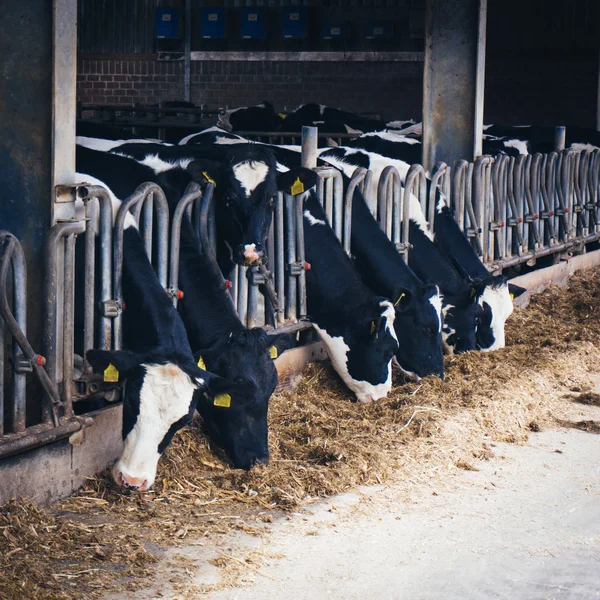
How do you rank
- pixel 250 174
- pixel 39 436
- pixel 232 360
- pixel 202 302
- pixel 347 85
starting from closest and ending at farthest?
pixel 39 436 < pixel 232 360 < pixel 202 302 < pixel 250 174 < pixel 347 85

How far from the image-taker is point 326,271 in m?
6.83

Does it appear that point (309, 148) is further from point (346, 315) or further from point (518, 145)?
point (518, 145)

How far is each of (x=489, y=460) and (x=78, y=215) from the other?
247 cm

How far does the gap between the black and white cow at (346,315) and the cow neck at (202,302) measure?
3.87ft

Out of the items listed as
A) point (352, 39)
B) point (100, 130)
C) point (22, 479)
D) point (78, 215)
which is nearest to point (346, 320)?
point (78, 215)

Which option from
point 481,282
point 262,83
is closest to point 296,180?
point 481,282

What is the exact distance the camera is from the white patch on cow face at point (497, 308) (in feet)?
25.7

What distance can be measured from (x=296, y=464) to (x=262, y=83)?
14491mm

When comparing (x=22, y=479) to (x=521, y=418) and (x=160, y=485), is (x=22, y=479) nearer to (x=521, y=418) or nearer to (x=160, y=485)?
(x=160, y=485)

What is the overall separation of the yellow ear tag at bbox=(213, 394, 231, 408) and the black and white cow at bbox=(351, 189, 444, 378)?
213 centimetres

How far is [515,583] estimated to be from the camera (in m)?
→ 4.03

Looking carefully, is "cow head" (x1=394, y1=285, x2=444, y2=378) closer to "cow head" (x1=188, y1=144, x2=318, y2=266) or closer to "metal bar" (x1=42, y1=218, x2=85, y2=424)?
"cow head" (x1=188, y1=144, x2=318, y2=266)

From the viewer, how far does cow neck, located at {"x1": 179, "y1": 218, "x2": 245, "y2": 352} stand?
17.9 feet

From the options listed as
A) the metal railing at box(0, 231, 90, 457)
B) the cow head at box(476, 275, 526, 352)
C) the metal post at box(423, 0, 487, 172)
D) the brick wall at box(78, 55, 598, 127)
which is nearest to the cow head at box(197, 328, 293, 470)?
the metal railing at box(0, 231, 90, 457)
